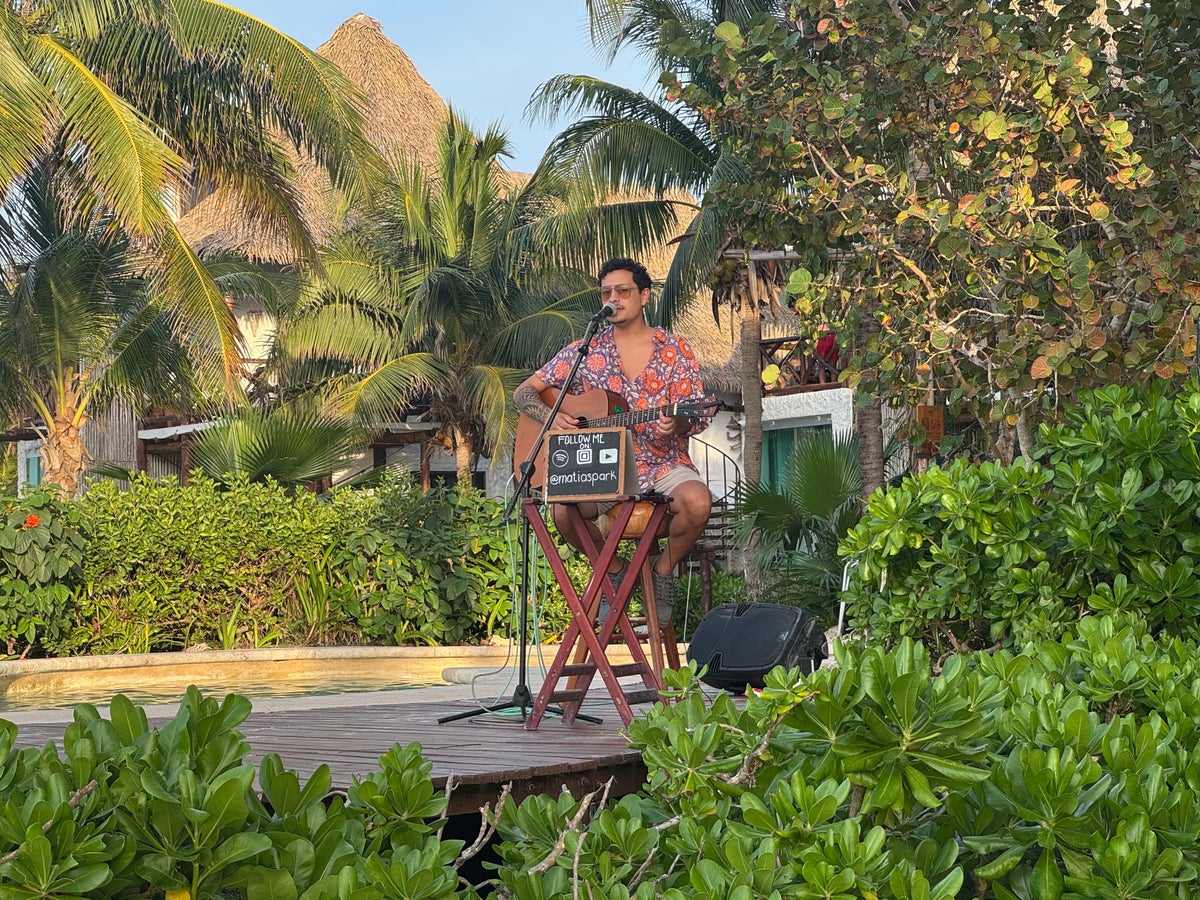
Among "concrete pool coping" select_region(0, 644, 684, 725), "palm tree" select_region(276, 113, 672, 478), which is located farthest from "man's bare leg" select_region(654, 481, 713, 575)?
"palm tree" select_region(276, 113, 672, 478)

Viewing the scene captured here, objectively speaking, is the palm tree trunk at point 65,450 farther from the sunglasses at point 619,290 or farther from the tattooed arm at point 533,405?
the sunglasses at point 619,290

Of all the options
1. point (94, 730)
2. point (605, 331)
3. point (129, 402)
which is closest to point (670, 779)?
point (94, 730)

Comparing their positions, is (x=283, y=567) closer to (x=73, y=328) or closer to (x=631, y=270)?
(x=73, y=328)

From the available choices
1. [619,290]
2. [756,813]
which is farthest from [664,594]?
[756,813]

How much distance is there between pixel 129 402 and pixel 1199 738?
51.8 feet

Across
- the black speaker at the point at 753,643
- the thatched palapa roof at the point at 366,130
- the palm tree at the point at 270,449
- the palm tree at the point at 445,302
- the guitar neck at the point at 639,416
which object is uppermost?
the thatched palapa roof at the point at 366,130

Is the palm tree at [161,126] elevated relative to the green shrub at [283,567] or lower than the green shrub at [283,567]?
elevated

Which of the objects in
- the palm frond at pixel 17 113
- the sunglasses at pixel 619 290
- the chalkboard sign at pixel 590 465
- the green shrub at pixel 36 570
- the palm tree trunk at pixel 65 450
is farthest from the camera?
the palm tree trunk at pixel 65 450

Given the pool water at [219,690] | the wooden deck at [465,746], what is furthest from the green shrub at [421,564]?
the wooden deck at [465,746]

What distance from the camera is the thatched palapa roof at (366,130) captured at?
72.8 ft

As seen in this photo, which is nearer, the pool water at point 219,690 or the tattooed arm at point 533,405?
the tattooed arm at point 533,405

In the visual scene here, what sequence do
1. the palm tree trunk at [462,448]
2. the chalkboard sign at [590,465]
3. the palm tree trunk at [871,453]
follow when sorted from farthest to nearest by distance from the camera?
the palm tree trunk at [462,448] → the palm tree trunk at [871,453] → the chalkboard sign at [590,465]

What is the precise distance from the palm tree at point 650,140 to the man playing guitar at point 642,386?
959cm

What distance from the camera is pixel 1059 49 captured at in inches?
201
